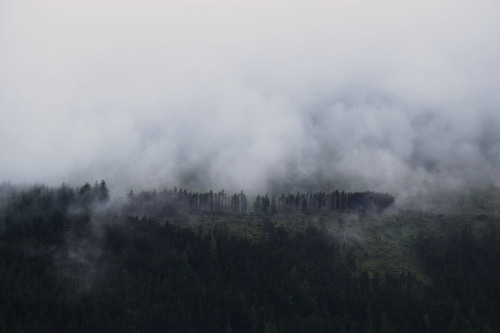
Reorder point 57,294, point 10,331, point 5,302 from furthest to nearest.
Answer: point 57,294
point 5,302
point 10,331

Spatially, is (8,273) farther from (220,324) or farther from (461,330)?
(461,330)

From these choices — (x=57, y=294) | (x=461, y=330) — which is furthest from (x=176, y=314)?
(x=461, y=330)

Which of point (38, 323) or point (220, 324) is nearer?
point (38, 323)

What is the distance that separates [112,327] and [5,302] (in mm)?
50566

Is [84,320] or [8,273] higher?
[8,273]

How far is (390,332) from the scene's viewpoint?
199 metres

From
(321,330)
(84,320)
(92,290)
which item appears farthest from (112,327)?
(321,330)

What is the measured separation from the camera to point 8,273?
199125mm

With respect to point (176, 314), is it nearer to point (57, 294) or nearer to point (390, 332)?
Answer: point (57, 294)

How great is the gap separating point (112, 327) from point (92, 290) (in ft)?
89.3

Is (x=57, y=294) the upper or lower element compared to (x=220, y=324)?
upper

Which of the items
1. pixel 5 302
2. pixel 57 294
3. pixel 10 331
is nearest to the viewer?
pixel 10 331

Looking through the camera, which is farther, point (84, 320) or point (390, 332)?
point (390, 332)

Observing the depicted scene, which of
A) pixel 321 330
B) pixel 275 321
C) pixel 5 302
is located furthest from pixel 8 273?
pixel 321 330
